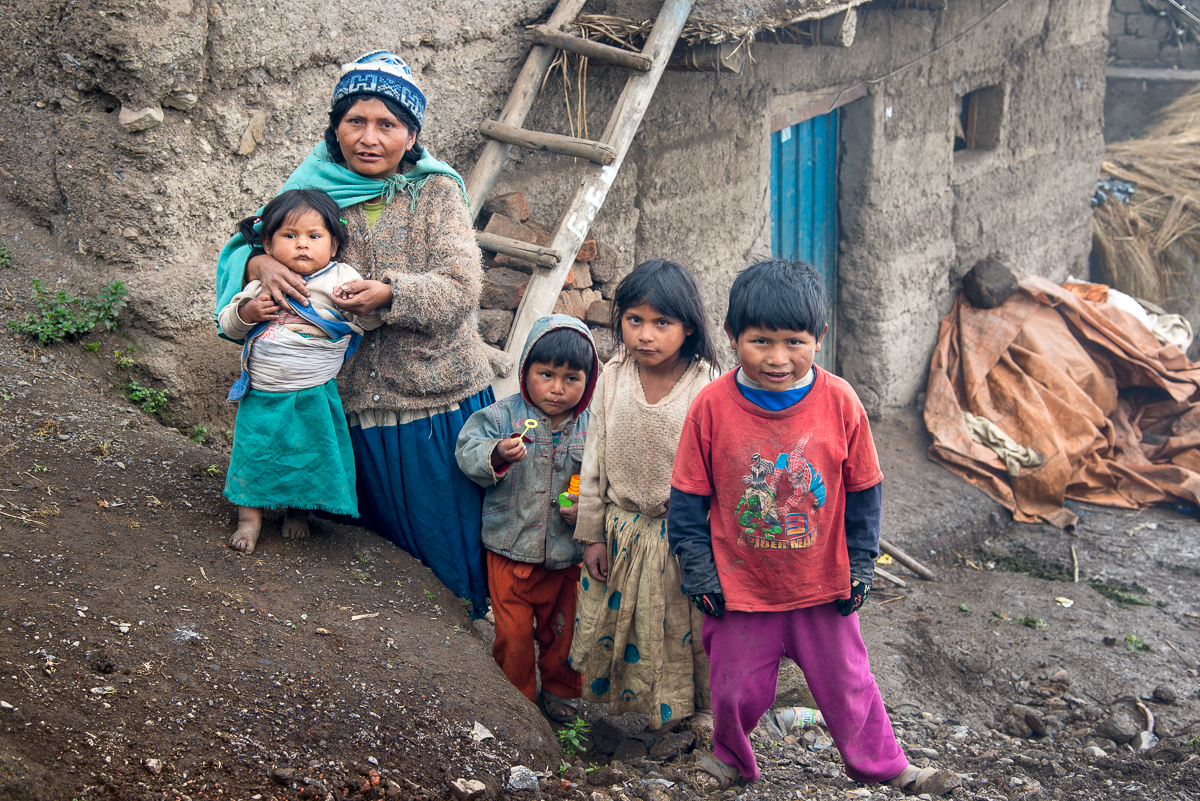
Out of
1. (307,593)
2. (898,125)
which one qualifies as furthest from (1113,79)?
(307,593)

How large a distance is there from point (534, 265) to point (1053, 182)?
5195 millimetres

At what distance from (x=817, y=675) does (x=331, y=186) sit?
171 cm

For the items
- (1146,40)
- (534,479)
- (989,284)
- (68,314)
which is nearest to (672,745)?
(534,479)

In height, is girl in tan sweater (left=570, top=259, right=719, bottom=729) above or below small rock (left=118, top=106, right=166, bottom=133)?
below

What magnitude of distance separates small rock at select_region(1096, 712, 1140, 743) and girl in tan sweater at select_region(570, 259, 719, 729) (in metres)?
1.51

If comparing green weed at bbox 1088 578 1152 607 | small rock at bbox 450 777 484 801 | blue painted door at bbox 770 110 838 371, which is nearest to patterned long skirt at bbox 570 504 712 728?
small rock at bbox 450 777 484 801

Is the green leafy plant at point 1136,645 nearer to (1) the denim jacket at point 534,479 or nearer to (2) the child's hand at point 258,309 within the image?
(1) the denim jacket at point 534,479

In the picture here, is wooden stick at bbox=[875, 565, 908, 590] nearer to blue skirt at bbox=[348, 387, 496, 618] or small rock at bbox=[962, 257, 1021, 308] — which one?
blue skirt at bbox=[348, 387, 496, 618]

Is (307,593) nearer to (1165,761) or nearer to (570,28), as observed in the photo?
(570,28)

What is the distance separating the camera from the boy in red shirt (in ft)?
6.77

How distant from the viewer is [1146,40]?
384 inches

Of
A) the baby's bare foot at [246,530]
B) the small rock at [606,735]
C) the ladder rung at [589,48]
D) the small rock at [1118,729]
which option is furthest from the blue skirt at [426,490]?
the small rock at [1118,729]

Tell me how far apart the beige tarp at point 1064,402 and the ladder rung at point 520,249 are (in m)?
3.40

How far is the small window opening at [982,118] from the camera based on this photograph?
20.2 ft
